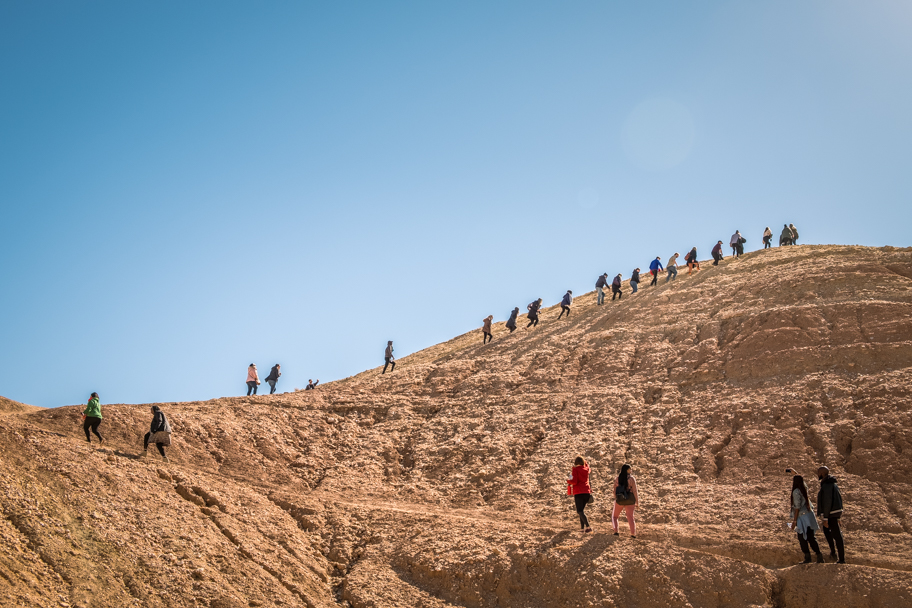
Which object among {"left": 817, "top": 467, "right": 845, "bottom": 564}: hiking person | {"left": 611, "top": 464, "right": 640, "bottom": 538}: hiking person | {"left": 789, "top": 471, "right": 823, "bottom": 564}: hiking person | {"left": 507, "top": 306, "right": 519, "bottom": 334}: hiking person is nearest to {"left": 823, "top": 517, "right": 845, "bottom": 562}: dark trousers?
{"left": 817, "top": 467, "right": 845, "bottom": 564}: hiking person

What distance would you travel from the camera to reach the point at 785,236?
35.3 metres

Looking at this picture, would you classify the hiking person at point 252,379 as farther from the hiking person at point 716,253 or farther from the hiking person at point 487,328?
the hiking person at point 716,253

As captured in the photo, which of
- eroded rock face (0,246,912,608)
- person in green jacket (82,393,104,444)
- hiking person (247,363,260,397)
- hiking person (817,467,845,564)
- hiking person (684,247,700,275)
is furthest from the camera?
hiking person (684,247,700,275)

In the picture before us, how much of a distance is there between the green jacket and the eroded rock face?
82 cm

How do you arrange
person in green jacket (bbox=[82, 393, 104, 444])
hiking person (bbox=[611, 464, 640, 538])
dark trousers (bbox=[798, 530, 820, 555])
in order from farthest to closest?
person in green jacket (bbox=[82, 393, 104, 444]) < hiking person (bbox=[611, 464, 640, 538]) < dark trousers (bbox=[798, 530, 820, 555])

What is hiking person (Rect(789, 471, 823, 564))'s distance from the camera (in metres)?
12.0

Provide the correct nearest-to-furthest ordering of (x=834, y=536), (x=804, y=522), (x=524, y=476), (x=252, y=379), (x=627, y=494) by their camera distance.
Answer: (x=834, y=536) → (x=804, y=522) → (x=627, y=494) → (x=524, y=476) → (x=252, y=379)

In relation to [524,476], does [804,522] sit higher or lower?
lower

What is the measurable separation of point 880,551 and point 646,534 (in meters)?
4.18

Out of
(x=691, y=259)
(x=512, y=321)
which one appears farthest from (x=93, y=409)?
(x=691, y=259)

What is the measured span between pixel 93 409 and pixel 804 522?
16.1 meters

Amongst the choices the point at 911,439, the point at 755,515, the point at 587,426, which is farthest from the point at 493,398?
the point at 911,439

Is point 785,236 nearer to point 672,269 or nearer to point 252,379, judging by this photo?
point 672,269

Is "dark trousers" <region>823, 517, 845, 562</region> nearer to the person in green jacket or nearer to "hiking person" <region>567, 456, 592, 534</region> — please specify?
"hiking person" <region>567, 456, 592, 534</region>
